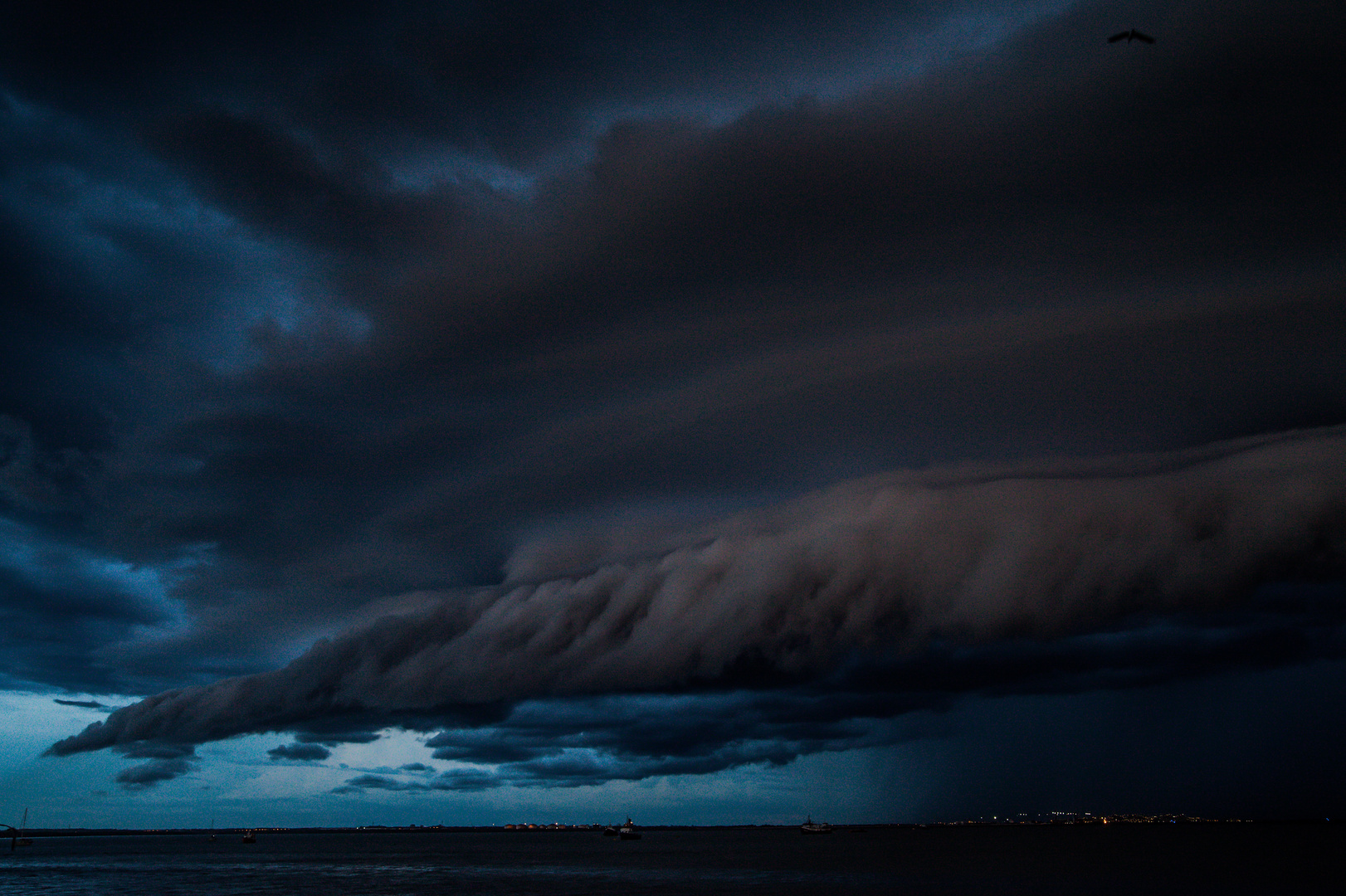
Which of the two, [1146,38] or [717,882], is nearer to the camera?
[1146,38]

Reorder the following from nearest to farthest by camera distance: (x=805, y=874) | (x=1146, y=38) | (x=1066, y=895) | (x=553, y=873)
Answer: (x=1146, y=38)
(x=1066, y=895)
(x=805, y=874)
(x=553, y=873)

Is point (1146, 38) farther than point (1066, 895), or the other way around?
point (1066, 895)

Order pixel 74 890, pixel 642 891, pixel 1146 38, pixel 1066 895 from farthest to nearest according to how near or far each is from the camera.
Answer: pixel 74 890
pixel 642 891
pixel 1066 895
pixel 1146 38

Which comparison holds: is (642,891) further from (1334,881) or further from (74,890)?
(1334,881)

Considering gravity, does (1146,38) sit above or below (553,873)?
above

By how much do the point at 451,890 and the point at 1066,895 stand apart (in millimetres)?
91087

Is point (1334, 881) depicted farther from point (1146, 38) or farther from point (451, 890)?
point (1146, 38)

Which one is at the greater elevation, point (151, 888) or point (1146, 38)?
point (1146, 38)

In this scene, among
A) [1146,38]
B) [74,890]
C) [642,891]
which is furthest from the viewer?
[74,890]

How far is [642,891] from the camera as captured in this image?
14425 centimetres

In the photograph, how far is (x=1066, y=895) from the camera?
132750 mm

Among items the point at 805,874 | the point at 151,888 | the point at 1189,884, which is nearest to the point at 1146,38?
the point at 1189,884

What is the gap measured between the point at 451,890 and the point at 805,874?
68092 mm

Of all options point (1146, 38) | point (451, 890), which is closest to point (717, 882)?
point (451, 890)
